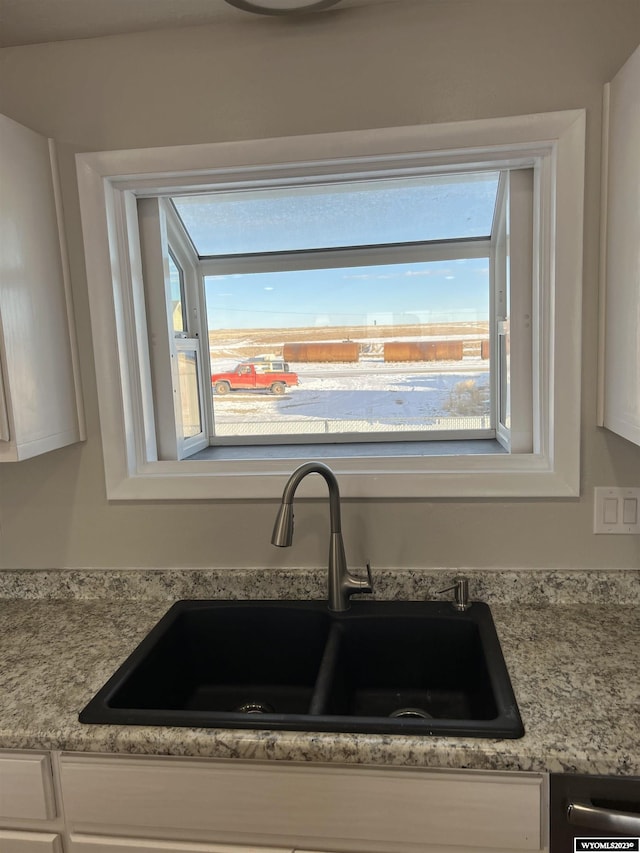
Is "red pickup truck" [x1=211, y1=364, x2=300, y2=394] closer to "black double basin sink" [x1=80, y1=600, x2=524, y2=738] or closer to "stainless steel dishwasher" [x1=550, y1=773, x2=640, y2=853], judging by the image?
"black double basin sink" [x1=80, y1=600, x2=524, y2=738]

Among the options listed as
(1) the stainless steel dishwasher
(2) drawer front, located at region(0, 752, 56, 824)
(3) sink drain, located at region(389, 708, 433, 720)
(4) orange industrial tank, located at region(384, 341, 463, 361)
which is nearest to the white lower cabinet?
(2) drawer front, located at region(0, 752, 56, 824)

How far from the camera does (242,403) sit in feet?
6.63

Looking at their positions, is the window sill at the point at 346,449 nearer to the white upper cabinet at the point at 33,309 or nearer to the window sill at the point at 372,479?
the window sill at the point at 372,479

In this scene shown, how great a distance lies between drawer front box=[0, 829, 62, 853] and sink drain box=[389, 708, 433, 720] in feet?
2.47

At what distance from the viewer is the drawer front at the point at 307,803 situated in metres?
0.99

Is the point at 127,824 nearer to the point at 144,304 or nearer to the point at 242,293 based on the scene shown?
the point at 144,304

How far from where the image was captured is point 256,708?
1.44 meters

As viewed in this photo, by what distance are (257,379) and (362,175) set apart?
30.5 inches

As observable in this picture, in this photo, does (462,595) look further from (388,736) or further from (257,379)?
(257,379)

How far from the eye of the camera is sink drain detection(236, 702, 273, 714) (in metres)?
1.43

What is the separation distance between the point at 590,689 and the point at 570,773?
0.20 metres

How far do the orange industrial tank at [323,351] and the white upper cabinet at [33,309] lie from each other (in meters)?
0.71

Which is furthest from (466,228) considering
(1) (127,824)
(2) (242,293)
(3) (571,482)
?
(1) (127,824)

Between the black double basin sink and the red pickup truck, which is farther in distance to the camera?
→ the red pickup truck
